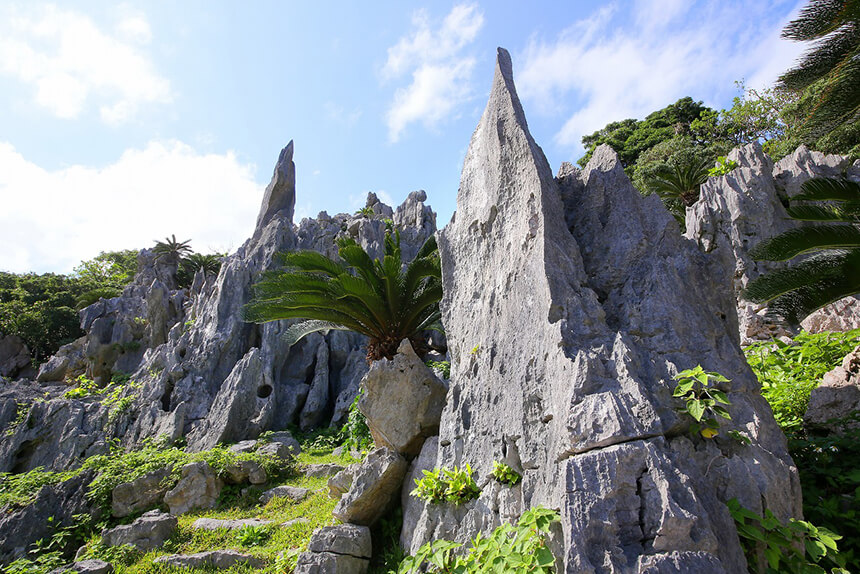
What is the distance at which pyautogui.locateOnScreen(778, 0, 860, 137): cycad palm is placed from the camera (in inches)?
225

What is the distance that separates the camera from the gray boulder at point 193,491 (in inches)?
340

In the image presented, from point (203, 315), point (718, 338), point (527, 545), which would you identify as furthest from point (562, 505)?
point (203, 315)

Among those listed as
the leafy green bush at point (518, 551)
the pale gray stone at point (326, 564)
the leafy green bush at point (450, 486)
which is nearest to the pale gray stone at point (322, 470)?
the pale gray stone at point (326, 564)

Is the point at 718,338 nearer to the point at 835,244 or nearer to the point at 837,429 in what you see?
the point at 837,429

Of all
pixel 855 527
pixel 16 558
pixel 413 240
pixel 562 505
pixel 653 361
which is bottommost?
pixel 16 558

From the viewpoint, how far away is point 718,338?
13.6 ft

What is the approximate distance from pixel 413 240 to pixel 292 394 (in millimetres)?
10364

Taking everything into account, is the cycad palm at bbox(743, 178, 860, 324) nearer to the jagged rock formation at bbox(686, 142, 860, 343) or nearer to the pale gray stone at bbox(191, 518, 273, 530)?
the jagged rock formation at bbox(686, 142, 860, 343)

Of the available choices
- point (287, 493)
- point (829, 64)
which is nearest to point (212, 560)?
point (287, 493)

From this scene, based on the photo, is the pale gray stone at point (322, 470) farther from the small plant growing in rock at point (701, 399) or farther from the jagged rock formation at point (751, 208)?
the jagged rock formation at point (751, 208)

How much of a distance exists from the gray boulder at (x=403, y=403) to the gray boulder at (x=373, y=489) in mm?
241

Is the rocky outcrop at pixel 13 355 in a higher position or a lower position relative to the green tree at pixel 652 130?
lower

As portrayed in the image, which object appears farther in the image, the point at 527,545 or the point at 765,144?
the point at 765,144

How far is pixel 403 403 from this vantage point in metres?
6.21
